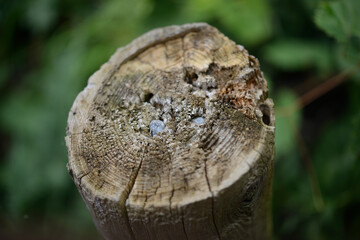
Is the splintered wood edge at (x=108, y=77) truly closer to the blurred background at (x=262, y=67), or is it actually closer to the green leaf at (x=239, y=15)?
the blurred background at (x=262, y=67)

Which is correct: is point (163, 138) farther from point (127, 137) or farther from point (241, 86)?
point (241, 86)

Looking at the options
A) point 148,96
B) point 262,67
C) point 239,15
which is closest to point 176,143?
point 148,96

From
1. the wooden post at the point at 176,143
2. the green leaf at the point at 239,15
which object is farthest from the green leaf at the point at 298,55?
the wooden post at the point at 176,143

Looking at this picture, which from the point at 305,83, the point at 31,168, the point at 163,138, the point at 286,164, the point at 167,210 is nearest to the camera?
the point at 167,210

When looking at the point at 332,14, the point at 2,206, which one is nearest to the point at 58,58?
the point at 2,206

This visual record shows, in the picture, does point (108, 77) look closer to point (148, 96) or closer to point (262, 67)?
point (148, 96)

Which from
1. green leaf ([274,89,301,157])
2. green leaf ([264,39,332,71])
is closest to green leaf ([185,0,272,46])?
green leaf ([264,39,332,71])

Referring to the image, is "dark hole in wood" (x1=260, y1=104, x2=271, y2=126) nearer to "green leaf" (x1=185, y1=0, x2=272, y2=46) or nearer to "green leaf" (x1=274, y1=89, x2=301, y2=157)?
"green leaf" (x1=274, y1=89, x2=301, y2=157)
